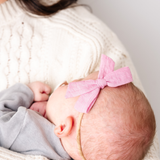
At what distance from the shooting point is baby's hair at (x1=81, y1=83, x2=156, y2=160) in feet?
2.26

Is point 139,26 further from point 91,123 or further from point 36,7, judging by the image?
point 91,123

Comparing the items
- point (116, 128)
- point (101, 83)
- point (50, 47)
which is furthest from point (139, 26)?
point (116, 128)

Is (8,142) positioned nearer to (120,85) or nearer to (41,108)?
(41,108)

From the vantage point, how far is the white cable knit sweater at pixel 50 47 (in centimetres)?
101

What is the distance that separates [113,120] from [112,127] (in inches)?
1.0

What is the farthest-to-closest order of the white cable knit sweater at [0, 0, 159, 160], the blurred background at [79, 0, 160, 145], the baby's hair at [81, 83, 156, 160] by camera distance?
the blurred background at [79, 0, 160, 145]
the white cable knit sweater at [0, 0, 159, 160]
the baby's hair at [81, 83, 156, 160]

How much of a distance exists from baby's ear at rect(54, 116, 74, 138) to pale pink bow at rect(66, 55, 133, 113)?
6 cm

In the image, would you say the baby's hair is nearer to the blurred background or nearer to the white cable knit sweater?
the white cable knit sweater

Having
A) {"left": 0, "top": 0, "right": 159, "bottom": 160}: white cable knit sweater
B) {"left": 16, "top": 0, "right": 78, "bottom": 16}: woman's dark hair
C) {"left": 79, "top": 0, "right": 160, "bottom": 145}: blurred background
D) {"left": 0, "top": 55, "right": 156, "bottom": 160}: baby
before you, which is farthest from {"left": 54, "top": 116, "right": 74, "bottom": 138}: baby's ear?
{"left": 79, "top": 0, "right": 160, "bottom": 145}: blurred background

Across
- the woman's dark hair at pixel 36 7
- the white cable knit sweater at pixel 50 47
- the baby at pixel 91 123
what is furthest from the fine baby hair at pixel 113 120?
the woman's dark hair at pixel 36 7

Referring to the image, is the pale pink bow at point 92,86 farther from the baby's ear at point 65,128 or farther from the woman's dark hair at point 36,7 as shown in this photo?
the woman's dark hair at point 36,7

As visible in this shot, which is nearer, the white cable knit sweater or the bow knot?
the bow knot

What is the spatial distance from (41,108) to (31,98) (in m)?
0.07

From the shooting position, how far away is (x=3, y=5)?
1053mm
